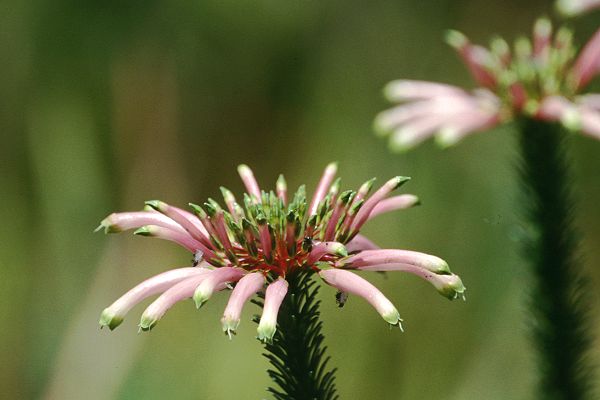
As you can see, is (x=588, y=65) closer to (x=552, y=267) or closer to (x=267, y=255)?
(x=552, y=267)

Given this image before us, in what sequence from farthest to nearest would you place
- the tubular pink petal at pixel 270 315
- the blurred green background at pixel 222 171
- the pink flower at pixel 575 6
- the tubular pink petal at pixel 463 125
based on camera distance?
the blurred green background at pixel 222 171 → the tubular pink petal at pixel 463 125 → the pink flower at pixel 575 6 → the tubular pink petal at pixel 270 315

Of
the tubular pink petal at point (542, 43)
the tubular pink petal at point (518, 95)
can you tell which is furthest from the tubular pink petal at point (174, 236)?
the tubular pink petal at point (542, 43)

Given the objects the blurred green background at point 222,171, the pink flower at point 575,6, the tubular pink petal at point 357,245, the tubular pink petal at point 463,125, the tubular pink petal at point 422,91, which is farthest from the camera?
the blurred green background at point 222,171

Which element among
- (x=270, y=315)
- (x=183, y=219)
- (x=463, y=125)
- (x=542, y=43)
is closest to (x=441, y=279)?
(x=270, y=315)

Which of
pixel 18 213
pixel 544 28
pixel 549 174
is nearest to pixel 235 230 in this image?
pixel 549 174

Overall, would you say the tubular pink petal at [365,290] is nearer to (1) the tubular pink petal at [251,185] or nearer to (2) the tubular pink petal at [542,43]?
(1) the tubular pink petal at [251,185]

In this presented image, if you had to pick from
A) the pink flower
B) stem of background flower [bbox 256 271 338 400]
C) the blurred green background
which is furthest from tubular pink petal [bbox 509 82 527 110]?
the blurred green background
